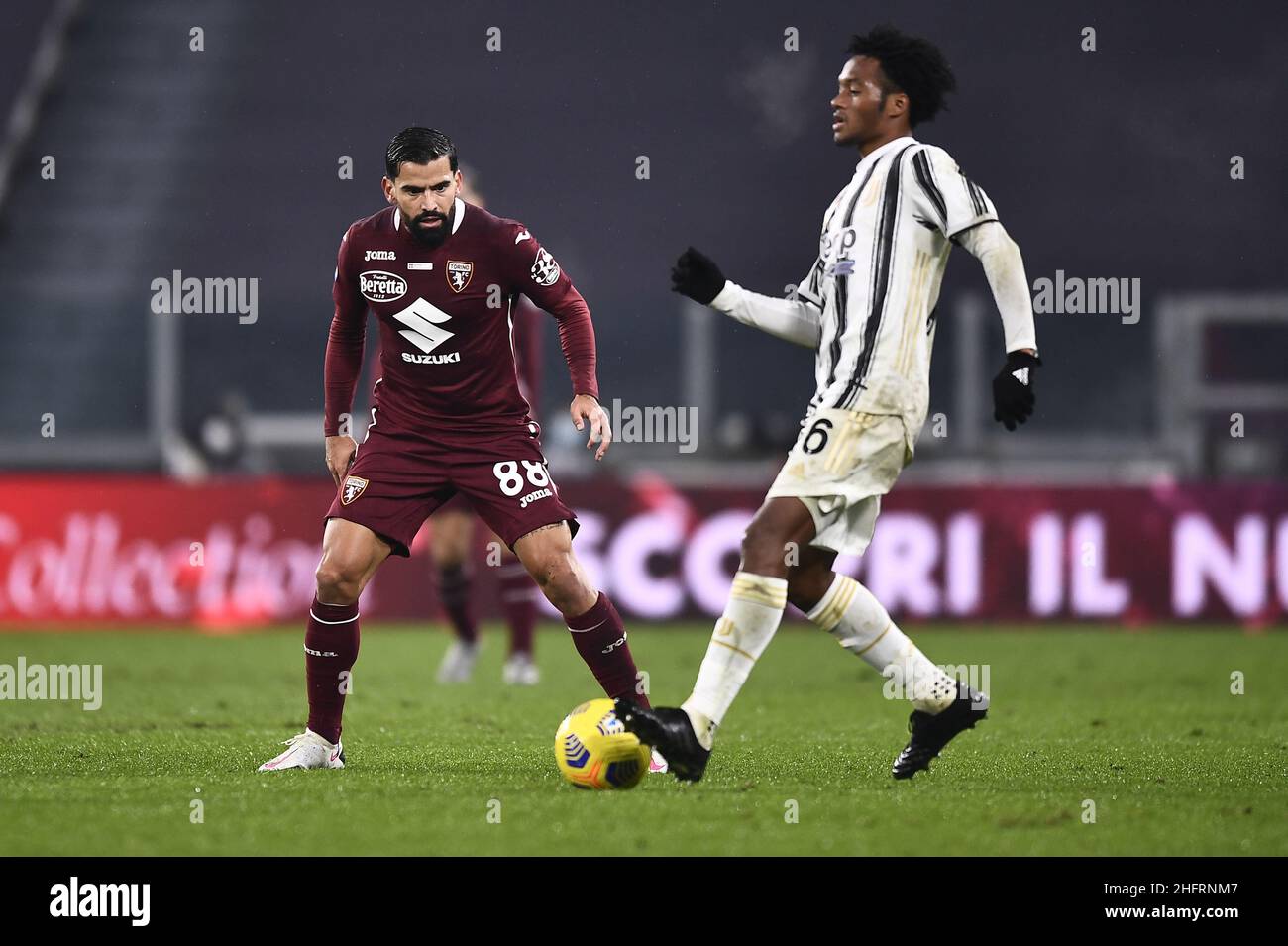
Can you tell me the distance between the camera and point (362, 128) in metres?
18.2

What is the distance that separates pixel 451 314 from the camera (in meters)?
5.05

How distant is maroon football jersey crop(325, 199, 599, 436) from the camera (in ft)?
16.5

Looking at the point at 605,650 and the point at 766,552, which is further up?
the point at 766,552

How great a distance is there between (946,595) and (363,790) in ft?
22.7

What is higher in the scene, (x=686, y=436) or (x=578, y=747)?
(x=686, y=436)

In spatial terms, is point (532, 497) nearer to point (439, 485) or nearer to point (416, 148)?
point (439, 485)

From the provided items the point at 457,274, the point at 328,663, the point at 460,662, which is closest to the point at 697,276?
the point at 457,274

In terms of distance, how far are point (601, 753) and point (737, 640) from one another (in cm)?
44

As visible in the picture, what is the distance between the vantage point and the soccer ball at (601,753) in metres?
4.56

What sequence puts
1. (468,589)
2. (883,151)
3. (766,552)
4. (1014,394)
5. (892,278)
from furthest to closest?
(468,589), (883,151), (892,278), (766,552), (1014,394)

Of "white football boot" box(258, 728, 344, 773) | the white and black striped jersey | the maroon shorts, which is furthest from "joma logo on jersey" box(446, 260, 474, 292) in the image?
"white football boot" box(258, 728, 344, 773)

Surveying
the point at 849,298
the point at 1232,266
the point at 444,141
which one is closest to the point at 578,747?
the point at 849,298

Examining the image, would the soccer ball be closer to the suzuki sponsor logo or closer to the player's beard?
the suzuki sponsor logo
